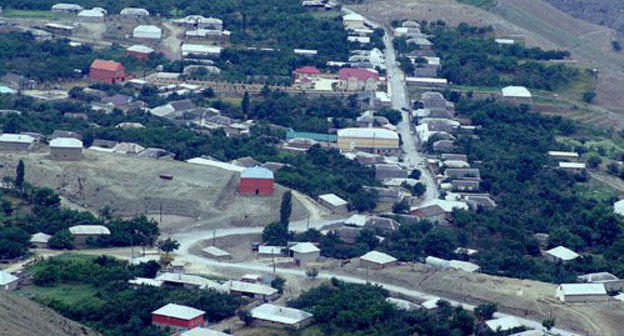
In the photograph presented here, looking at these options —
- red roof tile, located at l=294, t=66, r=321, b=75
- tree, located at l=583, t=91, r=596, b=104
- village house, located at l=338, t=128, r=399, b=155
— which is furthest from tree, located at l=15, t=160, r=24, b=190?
tree, located at l=583, t=91, r=596, b=104

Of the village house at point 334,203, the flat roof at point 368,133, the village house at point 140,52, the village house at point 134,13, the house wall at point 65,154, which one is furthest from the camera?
the village house at point 134,13

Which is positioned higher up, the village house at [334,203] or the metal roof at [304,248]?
the metal roof at [304,248]

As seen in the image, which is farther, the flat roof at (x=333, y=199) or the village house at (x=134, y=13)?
the village house at (x=134, y=13)

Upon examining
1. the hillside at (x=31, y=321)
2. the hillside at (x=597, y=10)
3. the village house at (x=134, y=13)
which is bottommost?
the hillside at (x=597, y=10)

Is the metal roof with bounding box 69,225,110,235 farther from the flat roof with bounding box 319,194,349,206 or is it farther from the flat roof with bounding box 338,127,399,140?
the flat roof with bounding box 338,127,399,140

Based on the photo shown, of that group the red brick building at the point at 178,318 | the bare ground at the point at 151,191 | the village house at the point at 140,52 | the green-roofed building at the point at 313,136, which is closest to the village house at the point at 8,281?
the red brick building at the point at 178,318

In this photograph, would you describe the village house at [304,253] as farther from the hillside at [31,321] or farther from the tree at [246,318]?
the hillside at [31,321]
